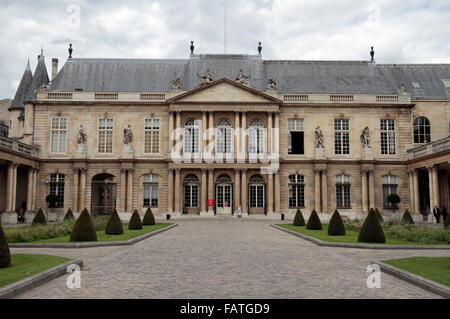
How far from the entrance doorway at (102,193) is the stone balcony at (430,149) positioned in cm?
2448

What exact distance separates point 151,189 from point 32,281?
1108 inches

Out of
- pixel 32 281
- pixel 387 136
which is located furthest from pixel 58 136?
pixel 32 281

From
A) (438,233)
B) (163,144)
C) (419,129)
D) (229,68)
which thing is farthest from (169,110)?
(438,233)

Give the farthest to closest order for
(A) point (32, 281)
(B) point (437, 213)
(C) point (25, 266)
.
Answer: (B) point (437, 213) < (C) point (25, 266) < (A) point (32, 281)

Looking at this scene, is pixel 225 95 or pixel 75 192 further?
pixel 225 95

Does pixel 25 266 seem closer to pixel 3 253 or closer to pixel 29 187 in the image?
pixel 3 253

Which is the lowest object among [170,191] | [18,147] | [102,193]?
[102,193]

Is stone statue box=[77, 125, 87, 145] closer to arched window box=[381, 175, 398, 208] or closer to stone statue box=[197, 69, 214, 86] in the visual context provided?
stone statue box=[197, 69, 214, 86]

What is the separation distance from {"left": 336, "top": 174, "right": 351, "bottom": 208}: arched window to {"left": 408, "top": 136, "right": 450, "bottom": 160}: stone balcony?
5.42m

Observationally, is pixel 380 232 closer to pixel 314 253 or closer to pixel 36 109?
pixel 314 253

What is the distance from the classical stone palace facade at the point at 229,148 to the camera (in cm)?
3531

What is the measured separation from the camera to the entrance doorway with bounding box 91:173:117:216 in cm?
3619

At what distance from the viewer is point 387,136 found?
1438 inches

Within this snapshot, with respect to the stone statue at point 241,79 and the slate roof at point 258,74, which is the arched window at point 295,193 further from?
the stone statue at point 241,79
